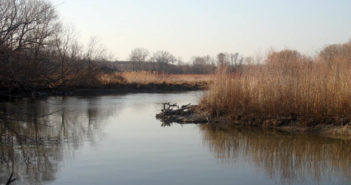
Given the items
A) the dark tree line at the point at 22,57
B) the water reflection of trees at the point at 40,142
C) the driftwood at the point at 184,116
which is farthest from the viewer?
the driftwood at the point at 184,116

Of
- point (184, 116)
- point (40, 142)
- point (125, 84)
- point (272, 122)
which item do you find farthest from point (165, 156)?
point (125, 84)

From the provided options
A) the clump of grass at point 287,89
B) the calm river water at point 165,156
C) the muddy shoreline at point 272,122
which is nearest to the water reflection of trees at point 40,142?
the calm river water at point 165,156

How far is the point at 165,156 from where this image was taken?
7875 millimetres

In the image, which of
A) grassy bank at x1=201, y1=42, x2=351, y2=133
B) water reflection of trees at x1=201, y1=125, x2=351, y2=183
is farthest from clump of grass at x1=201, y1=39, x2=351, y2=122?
water reflection of trees at x1=201, y1=125, x2=351, y2=183

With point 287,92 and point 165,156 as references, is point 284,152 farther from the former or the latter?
point 287,92

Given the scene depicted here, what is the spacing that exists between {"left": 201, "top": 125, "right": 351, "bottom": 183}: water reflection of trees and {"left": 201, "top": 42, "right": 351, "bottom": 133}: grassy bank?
100cm

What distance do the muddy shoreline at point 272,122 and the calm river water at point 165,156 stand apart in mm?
623

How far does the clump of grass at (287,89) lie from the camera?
1038 cm

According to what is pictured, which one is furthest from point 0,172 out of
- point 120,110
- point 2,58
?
point 120,110

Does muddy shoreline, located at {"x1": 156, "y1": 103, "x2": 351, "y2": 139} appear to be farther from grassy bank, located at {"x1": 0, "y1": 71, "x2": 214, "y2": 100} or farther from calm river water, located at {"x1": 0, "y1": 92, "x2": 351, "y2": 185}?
grassy bank, located at {"x1": 0, "y1": 71, "x2": 214, "y2": 100}

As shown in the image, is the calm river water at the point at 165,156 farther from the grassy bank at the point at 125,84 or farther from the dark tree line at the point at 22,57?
the grassy bank at the point at 125,84

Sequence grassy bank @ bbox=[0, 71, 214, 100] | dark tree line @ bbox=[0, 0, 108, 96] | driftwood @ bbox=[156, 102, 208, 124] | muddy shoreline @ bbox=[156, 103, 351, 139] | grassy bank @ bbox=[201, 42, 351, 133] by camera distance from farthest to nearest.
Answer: grassy bank @ bbox=[0, 71, 214, 100] → driftwood @ bbox=[156, 102, 208, 124] → grassy bank @ bbox=[201, 42, 351, 133] → muddy shoreline @ bbox=[156, 103, 351, 139] → dark tree line @ bbox=[0, 0, 108, 96]

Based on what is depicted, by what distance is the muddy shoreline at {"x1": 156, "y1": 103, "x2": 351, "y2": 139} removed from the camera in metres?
A: 10.2

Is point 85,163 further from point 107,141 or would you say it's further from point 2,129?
point 2,129
